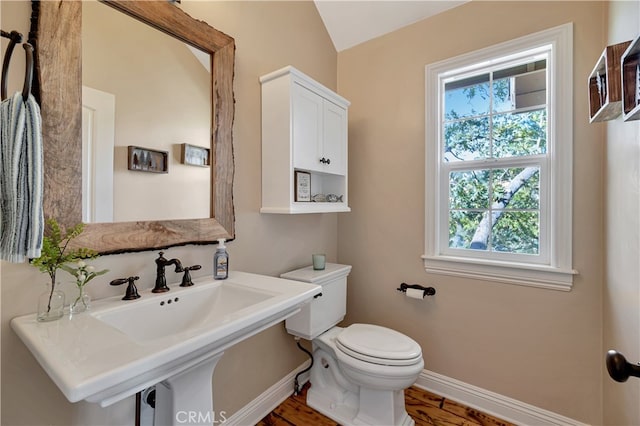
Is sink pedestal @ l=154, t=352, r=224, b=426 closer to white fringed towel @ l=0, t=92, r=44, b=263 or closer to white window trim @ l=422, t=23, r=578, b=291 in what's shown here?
white fringed towel @ l=0, t=92, r=44, b=263

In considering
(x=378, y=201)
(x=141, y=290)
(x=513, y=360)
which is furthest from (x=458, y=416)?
(x=141, y=290)

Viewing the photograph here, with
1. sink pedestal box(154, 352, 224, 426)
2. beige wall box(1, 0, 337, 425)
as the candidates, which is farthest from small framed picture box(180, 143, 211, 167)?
sink pedestal box(154, 352, 224, 426)

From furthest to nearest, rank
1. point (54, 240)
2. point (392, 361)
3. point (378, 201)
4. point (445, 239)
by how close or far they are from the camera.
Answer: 1. point (378, 201)
2. point (445, 239)
3. point (392, 361)
4. point (54, 240)

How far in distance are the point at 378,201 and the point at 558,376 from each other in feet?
4.66

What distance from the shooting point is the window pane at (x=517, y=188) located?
1683 millimetres

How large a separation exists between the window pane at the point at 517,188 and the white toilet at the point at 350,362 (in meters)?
1.01

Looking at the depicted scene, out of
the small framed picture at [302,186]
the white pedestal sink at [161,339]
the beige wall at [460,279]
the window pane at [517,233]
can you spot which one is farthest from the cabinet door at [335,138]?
the window pane at [517,233]

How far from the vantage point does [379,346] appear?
1537 mm

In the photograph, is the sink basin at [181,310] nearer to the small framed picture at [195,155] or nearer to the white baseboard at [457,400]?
the small framed picture at [195,155]

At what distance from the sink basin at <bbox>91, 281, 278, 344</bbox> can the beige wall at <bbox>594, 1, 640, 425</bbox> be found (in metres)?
1.34

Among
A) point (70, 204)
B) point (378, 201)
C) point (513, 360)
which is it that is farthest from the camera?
point (378, 201)

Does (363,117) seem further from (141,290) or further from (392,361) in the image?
(141,290)

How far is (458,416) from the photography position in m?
1.70

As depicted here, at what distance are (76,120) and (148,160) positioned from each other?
258 mm
